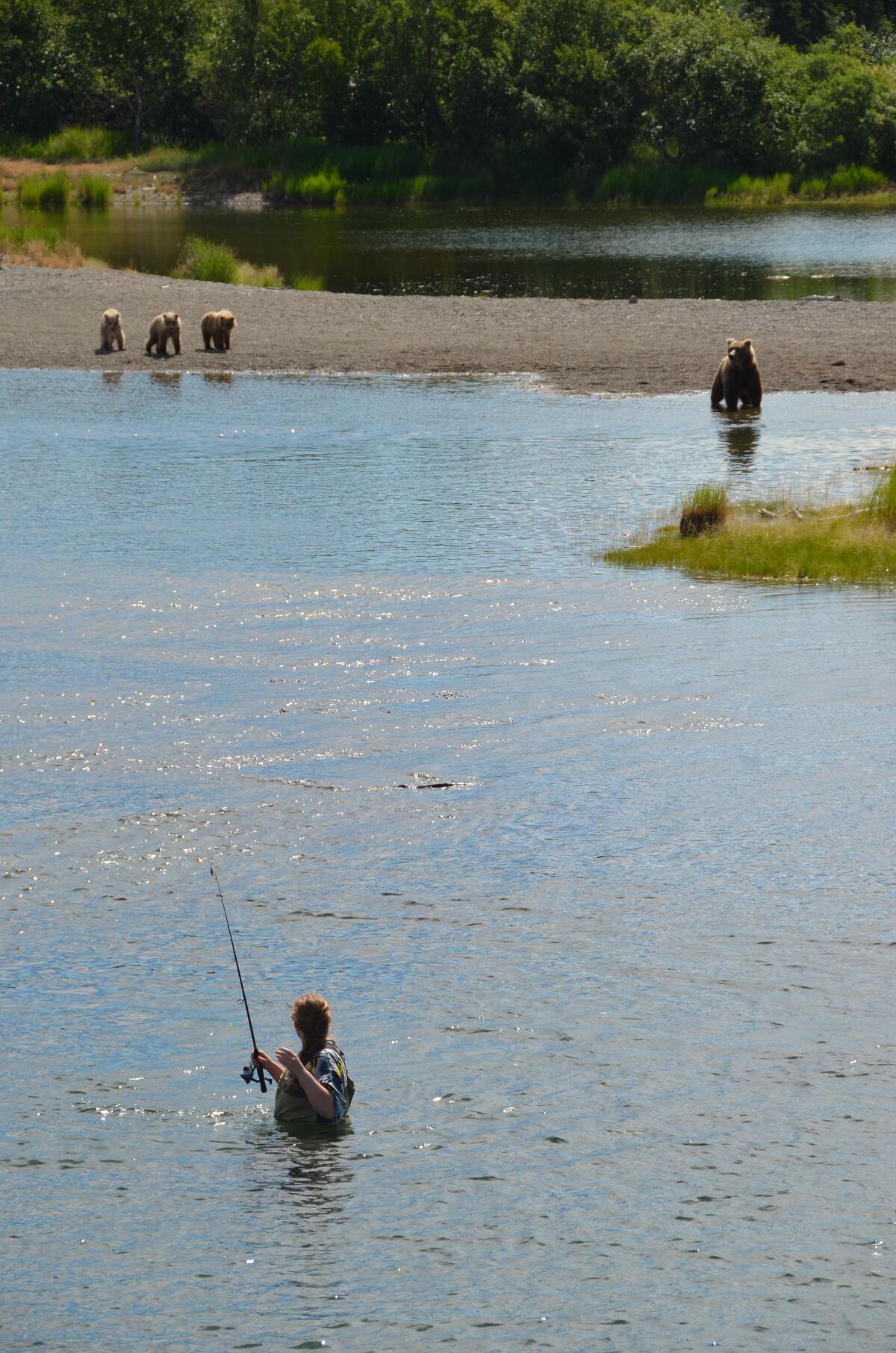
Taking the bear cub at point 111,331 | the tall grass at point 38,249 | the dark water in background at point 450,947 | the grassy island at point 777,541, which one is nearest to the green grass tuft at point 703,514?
the grassy island at point 777,541

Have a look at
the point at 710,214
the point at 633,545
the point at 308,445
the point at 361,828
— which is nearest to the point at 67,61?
the point at 710,214

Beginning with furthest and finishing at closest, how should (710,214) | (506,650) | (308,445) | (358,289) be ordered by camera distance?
1. (710,214)
2. (358,289)
3. (308,445)
4. (506,650)

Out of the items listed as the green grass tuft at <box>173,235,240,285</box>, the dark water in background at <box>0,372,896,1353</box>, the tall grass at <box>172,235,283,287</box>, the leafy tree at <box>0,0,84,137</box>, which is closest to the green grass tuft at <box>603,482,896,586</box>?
the dark water in background at <box>0,372,896,1353</box>

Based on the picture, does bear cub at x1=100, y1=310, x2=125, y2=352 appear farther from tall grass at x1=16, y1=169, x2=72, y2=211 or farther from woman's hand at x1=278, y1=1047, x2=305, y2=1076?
tall grass at x1=16, y1=169, x2=72, y2=211

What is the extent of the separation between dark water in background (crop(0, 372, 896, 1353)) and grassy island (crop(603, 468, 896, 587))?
565 millimetres

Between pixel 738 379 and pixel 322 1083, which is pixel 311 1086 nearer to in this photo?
pixel 322 1083

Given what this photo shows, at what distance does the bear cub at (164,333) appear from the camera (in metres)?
33.0

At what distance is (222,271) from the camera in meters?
44.2

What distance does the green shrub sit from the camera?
75750 mm

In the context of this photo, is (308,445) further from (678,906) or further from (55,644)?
(678,906)

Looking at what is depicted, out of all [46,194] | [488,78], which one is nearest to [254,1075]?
[46,194]

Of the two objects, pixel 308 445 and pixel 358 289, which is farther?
pixel 358 289

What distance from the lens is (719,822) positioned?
11188mm

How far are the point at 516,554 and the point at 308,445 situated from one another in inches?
291
